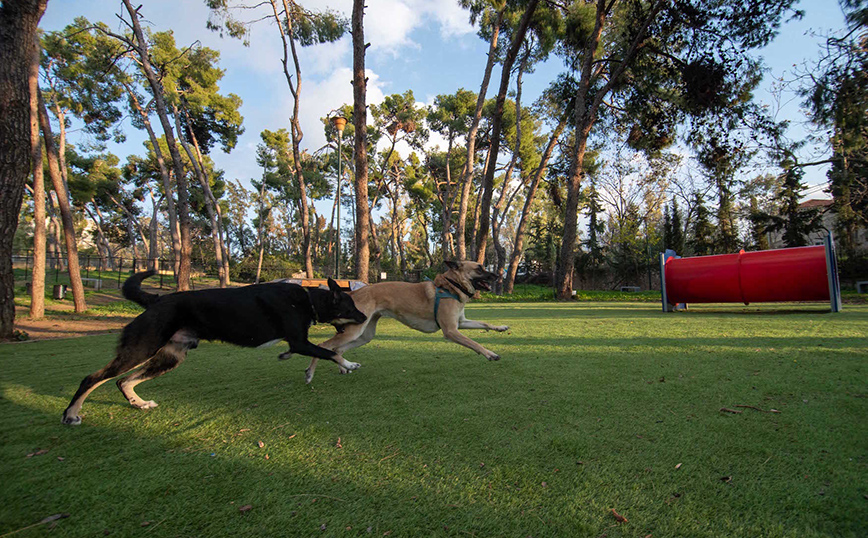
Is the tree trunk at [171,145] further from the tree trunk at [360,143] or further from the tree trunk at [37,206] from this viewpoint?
the tree trunk at [360,143]

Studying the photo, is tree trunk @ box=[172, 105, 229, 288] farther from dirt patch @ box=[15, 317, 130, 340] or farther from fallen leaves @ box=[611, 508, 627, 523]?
fallen leaves @ box=[611, 508, 627, 523]

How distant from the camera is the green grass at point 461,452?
1580 mm

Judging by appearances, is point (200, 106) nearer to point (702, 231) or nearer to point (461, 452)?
point (461, 452)

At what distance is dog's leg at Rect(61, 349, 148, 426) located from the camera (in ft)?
8.95

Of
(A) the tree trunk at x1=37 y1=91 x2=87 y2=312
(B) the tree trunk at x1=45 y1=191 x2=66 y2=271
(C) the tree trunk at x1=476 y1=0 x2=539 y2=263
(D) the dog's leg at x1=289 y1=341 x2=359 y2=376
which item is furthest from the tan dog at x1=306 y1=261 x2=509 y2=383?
(B) the tree trunk at x1=45 y1=191 x2=66 y2=271

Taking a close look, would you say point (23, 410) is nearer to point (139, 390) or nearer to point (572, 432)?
point (139, 390)

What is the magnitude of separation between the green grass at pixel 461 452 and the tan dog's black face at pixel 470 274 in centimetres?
110

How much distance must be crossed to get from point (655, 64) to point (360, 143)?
41.0 feet

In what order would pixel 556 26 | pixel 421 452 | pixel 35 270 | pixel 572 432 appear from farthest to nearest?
pixel 556 26
pixel 35 270
pixel 572 432
pixel 421 452

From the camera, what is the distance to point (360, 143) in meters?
11.6

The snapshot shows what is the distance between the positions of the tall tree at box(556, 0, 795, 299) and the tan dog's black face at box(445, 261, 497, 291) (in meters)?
11.8

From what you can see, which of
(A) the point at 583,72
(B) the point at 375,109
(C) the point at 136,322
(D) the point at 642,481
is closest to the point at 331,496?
(D) the point at 642,481

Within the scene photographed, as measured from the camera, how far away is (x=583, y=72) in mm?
15828

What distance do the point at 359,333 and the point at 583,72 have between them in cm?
1591
